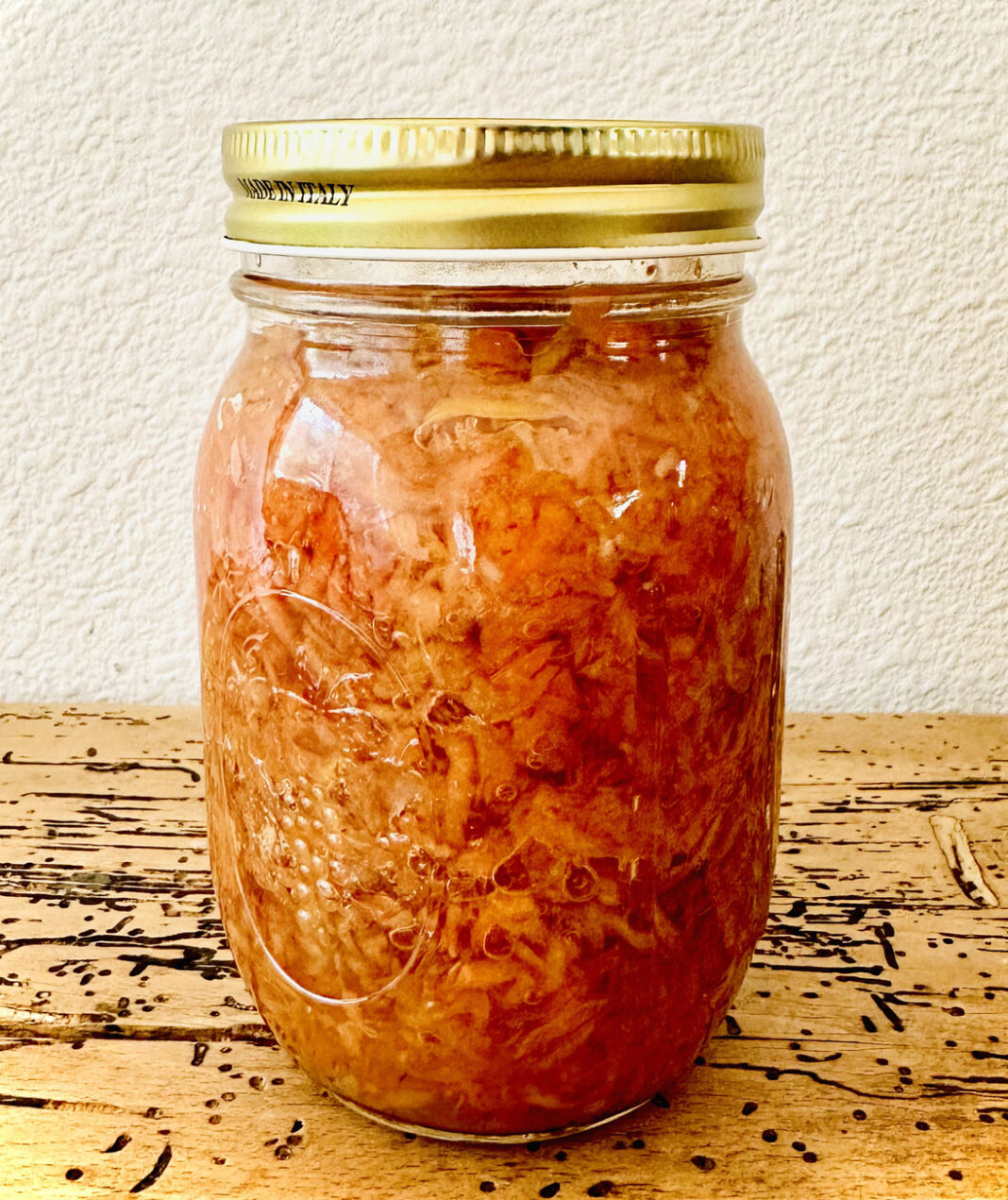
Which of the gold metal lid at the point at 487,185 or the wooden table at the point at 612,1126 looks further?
the wooden table at the point at 612,1126

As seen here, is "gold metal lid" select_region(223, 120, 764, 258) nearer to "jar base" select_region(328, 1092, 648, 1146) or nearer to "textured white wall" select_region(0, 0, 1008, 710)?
"jar base" select_region(328, 1092, 648, 1146)

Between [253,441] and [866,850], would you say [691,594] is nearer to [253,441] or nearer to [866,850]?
[253,441]

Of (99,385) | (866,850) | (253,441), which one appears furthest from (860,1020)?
(99,385)

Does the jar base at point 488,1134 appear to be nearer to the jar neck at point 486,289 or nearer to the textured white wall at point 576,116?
the jar neck at point 486,289

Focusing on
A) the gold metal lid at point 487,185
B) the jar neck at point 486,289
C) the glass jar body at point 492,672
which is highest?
the gold metal lid at point 487,185

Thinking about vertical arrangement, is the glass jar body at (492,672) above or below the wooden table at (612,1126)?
above

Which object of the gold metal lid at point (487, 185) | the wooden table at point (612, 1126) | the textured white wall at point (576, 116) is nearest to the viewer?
the gold metal lid at point (487, 185)

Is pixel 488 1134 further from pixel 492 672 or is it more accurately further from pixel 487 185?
pixel 487 185

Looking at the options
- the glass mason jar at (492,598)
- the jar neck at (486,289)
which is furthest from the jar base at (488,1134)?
the jar neck at (486,289)

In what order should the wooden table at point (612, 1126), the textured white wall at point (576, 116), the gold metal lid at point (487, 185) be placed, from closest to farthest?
the gold metal lid at point (487, 185)
the wooden table at point (612, 1126)
the textured white wall at point (576, 116)
